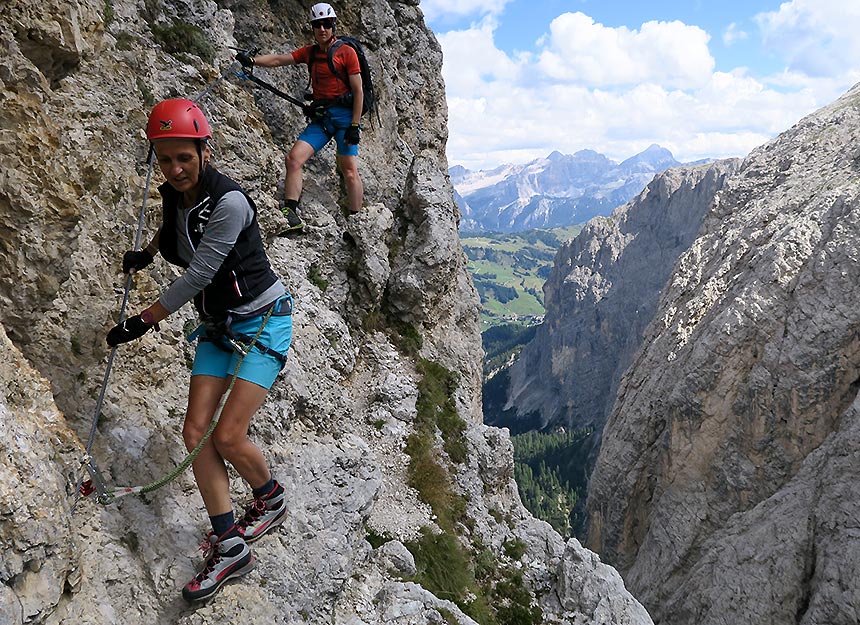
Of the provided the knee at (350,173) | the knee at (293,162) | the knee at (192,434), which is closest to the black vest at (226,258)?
the knee at (192,434)

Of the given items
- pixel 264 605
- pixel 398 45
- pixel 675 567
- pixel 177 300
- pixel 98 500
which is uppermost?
pixel 398 45

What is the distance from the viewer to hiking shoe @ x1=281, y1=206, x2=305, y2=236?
1210 centimetres

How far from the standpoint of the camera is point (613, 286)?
166m

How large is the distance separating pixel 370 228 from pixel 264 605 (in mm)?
10233

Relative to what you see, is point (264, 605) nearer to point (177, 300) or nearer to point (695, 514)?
point (177, 300)

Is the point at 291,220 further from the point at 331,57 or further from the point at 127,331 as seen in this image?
the point at 127,331

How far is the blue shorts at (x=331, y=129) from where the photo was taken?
1162cm

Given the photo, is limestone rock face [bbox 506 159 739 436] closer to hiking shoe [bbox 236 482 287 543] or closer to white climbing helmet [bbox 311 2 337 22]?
white climbing helmet [bbox 311 2 337 22]

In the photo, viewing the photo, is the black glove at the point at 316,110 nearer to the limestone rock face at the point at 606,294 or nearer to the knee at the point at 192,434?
the knee at the point at 192,434

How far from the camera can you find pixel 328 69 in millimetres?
10938

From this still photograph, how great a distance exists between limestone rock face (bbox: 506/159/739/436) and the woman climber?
430 feet

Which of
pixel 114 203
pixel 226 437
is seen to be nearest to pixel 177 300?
pixel 226 437

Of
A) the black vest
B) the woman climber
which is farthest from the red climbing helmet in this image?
the black vest

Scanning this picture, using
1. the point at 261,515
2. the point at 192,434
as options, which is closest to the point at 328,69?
the point at 192,434
